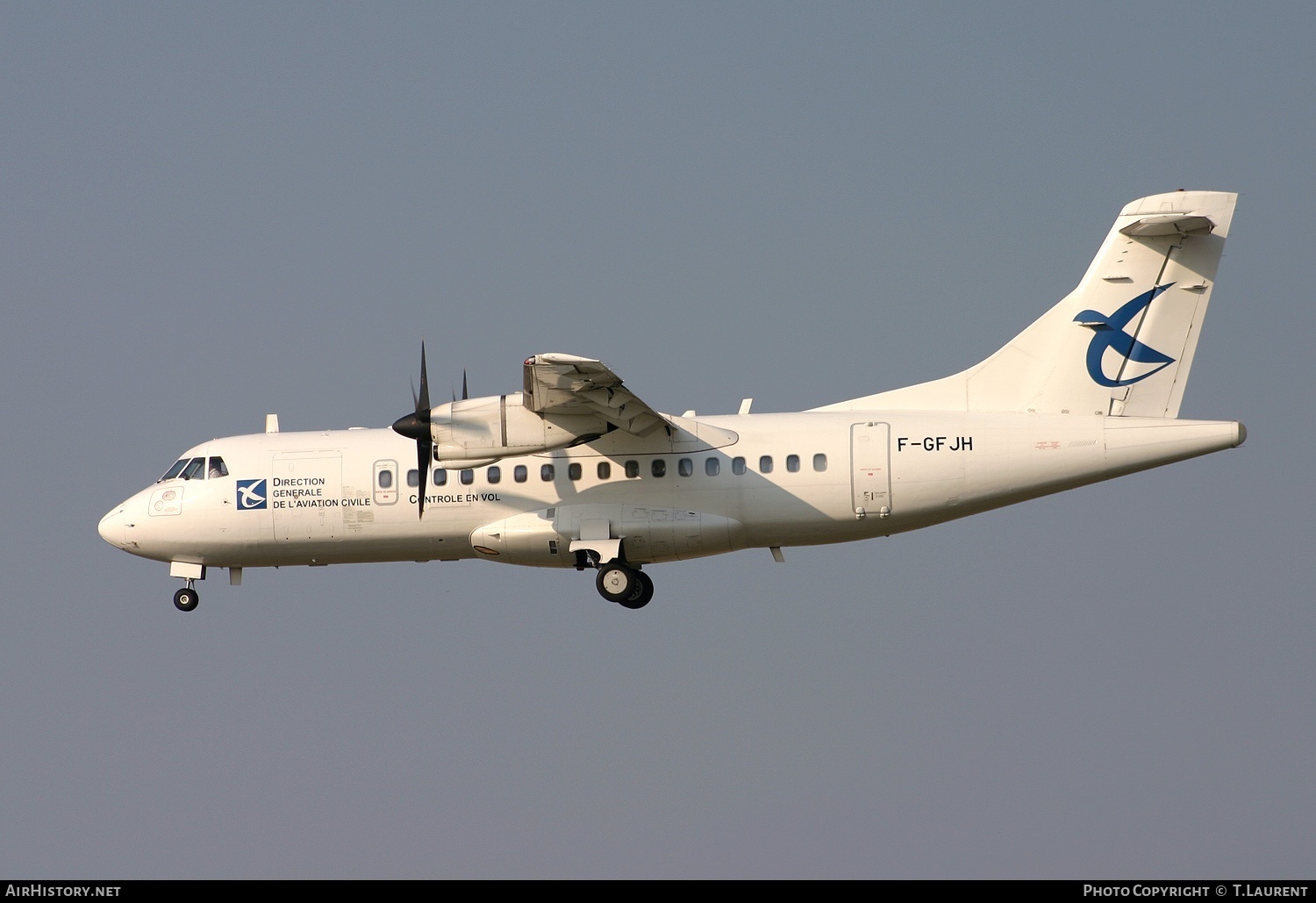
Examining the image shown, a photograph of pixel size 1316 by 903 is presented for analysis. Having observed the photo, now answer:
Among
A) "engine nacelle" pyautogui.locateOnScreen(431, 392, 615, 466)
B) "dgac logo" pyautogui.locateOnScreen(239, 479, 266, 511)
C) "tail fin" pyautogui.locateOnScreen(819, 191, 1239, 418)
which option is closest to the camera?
"engine nacelle" pyautogui.locateOnScreen(431, 392, 615, 466)

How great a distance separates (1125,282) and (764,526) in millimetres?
7249

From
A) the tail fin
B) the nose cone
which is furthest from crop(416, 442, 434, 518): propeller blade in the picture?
the tail fin

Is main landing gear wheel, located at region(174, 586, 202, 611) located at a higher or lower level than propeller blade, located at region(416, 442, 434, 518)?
lower

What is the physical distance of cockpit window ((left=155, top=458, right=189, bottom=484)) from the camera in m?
30.9

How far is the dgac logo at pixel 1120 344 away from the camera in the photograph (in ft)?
92.1

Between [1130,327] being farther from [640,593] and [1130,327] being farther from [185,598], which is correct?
[185,598]

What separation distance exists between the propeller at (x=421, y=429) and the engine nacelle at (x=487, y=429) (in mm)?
159

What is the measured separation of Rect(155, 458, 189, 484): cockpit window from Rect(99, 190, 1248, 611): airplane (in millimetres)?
2074

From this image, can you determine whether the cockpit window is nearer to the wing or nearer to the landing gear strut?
the landing gear strut

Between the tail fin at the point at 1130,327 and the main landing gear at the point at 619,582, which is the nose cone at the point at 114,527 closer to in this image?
the main landing gear at the point at 619,582

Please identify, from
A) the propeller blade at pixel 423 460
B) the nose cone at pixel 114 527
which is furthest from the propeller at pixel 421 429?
the nose cone at pixel 114 527

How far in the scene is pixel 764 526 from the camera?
28.2 m

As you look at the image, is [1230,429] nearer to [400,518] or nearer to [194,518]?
[400,518]
